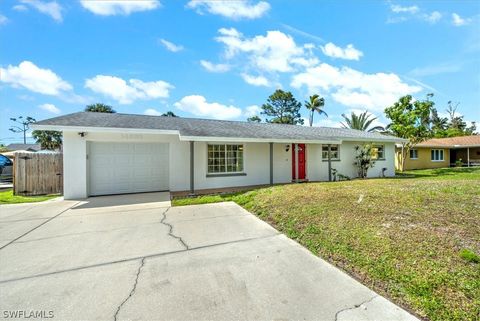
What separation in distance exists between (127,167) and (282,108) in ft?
120

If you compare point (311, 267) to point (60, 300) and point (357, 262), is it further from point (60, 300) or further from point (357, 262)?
point (60, 300)

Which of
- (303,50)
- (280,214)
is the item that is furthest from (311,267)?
(303,50)

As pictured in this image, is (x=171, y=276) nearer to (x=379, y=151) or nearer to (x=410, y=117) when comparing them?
(x=379, y=151)

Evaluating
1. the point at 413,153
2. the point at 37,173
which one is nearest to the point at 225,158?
the point at 37,173

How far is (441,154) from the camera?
1008 inches

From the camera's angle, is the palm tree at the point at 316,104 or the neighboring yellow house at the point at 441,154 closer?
the neighboring yellow house at the point at 441,154

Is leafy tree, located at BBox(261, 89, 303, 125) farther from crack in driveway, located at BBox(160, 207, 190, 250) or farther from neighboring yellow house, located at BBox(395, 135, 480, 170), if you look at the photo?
crack in driveway, located at BBox(160, 207, 190, 250)

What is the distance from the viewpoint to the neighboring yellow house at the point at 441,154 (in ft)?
75.2

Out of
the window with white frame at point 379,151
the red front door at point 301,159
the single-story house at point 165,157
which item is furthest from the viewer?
the window with white frame at point 379,151

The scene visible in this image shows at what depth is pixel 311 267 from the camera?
135 inches

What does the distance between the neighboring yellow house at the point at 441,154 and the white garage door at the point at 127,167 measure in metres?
22.3

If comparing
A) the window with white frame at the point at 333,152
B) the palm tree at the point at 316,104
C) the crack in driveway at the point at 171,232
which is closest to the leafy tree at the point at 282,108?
the palm tree at the point at 316,104

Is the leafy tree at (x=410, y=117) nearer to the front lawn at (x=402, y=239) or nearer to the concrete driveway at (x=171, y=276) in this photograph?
the front lawn at (x=402, y=239)

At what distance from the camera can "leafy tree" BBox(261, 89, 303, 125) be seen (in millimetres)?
42031
